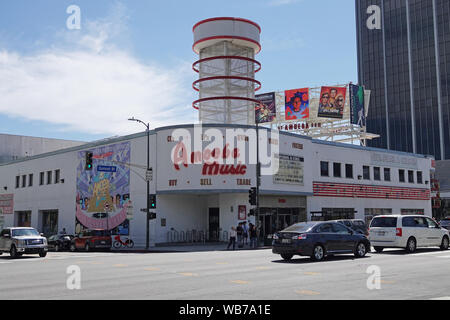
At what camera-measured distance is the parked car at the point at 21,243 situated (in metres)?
25.3

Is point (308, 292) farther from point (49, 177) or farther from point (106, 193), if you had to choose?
point (49, 177)

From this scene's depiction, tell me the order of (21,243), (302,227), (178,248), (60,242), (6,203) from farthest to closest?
1. (6,203)
2. (60,242)
3. (178,248)
4. (21,243)
5. (302,227)

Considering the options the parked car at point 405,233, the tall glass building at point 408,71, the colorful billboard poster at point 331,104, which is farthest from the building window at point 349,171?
the tall glass building at point 408,71

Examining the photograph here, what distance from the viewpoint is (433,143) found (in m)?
120

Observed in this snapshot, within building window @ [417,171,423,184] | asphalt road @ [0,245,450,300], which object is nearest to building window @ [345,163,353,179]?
building window @ [417,171,423,184]

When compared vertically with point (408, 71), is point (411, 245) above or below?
below

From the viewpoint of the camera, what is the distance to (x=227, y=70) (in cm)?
4853

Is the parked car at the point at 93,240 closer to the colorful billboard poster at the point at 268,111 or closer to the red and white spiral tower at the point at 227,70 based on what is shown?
the red and white spiral tower at the point at 227,70

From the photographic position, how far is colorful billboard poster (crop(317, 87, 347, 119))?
2119 inches

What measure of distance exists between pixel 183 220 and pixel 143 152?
246 inches

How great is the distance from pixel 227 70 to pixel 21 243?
94.7ft

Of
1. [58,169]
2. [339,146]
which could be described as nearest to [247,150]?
[339,146]

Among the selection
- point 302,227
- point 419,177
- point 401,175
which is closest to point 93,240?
point 302,227

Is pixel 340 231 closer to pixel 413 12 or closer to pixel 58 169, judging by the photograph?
pixel 58 169
